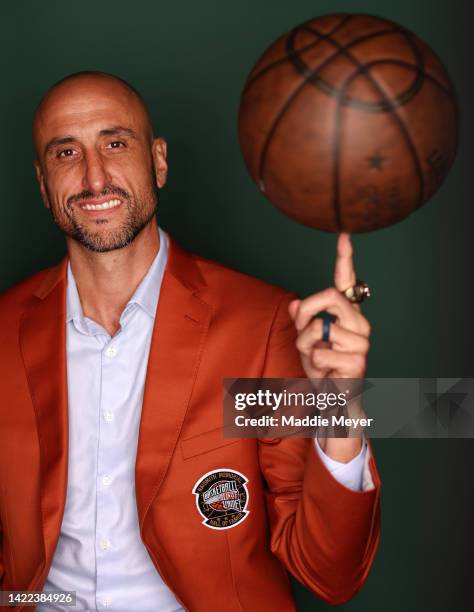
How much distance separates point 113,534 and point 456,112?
1418 mm

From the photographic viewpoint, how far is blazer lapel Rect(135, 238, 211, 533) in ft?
7.16

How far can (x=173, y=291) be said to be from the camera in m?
2.33

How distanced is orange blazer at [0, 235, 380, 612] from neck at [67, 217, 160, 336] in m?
0.09

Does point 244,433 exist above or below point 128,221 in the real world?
below

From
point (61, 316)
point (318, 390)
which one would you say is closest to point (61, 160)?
point (61, 316)

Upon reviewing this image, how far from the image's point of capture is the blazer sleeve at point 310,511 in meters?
1.98

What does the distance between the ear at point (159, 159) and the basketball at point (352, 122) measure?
33.8 inches

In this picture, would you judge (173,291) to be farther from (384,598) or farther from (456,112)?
(384,598)

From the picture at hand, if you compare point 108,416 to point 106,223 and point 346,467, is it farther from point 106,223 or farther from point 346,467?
point 346,467

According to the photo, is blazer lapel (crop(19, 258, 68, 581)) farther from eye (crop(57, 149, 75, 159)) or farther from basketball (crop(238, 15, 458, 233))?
basketball (crop(238, 15, 458, 233))

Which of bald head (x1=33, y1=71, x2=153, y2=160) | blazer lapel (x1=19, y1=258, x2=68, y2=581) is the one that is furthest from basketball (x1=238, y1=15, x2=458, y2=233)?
blazer lapel (x1=19, y1=258, x2=68, y2=581)

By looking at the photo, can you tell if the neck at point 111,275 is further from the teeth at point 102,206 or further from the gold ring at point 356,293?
the gold ring at point 356,293

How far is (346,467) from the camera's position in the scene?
1.95 metres

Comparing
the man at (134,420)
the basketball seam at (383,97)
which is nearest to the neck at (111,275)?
the man at (134,420)
